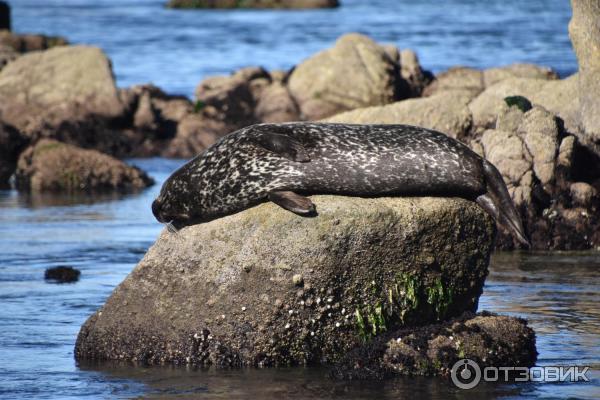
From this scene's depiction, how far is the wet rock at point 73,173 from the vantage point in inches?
778

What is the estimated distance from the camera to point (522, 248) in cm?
1348

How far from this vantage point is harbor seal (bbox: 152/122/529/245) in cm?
845

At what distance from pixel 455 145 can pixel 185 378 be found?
2426 mm

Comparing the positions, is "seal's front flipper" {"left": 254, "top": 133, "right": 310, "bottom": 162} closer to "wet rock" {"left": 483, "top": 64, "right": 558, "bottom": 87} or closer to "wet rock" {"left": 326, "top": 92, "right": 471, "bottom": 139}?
"wet rock" {"left": 326, "top": 92, "right": 471, "bottom": 139}

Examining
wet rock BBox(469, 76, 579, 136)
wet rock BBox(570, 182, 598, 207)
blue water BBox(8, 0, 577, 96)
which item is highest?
wet rock BBox(469, 76, 579, 136)

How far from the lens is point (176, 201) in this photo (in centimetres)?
878

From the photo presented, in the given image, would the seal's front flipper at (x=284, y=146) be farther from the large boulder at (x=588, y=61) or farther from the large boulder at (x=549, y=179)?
the large boulder at (x=588, y=61)

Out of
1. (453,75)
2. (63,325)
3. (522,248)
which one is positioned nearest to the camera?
(63,325)

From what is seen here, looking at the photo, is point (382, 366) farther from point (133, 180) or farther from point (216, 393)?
point (133, 180)

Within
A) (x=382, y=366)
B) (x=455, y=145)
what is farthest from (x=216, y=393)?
(x=455, y=145)

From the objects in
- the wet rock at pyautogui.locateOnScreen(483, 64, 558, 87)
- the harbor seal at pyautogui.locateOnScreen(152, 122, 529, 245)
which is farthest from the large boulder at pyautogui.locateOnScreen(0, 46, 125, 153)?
the harbor seal at pyautogui.locateOnScreen(152, 122, 529, 245)

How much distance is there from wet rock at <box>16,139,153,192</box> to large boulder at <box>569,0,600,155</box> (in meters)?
7.97

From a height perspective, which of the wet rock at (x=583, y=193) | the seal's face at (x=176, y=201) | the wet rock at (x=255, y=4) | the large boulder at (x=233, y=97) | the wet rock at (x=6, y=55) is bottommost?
the wet rock at (x=255, y=4)

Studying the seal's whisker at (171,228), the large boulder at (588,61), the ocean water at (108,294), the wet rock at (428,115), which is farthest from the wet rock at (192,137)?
the seal's whisker at (171,228)
